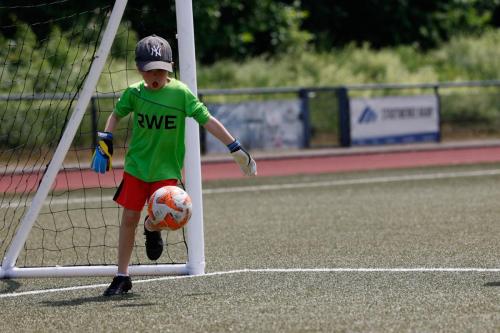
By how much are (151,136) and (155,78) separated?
1.33ft

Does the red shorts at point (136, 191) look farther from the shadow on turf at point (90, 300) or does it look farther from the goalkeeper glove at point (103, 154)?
the shadow on turf at point (90, 300)

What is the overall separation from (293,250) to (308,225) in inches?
83.1

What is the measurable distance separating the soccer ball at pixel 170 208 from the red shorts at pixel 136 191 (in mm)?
314

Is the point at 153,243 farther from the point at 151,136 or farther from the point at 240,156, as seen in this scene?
the point at 240,156

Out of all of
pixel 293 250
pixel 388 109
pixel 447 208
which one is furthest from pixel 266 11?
pixel 293 250

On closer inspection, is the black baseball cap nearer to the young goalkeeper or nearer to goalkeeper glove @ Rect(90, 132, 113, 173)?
the young goalkeeper

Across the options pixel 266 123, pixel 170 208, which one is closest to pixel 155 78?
pixel 170 208

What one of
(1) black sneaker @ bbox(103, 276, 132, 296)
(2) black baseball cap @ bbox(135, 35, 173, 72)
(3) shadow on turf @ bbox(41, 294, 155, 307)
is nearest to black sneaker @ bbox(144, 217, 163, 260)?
(1) black sneaker @ bbox(103, 276, 132, 296)

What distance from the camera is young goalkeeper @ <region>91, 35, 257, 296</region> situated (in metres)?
7.92

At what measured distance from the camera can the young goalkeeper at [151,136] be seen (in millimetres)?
7922

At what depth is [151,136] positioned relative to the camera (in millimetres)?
7965

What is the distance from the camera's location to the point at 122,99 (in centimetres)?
809

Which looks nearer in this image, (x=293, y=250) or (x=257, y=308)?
(x=257, y=308)

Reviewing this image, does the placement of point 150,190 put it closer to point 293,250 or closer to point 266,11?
point 293,250
